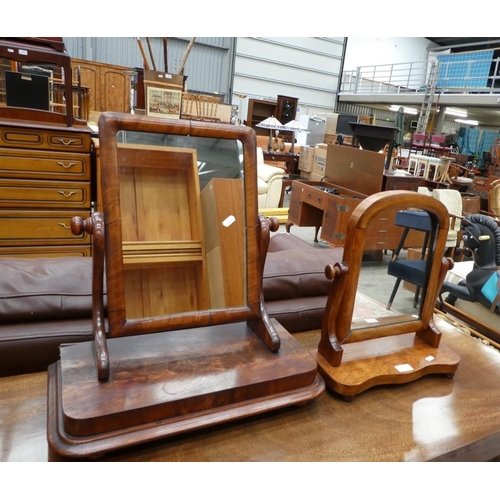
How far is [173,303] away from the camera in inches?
33.3

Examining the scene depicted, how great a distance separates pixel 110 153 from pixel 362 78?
12706mm

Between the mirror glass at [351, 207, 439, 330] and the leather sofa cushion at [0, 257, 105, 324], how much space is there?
653 millimetres

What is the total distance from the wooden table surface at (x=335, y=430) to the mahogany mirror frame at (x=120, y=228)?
21 centimetres

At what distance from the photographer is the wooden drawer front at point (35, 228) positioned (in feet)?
7.88

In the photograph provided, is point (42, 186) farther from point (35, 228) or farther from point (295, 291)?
point (295, 291)

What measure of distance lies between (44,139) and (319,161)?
497 cm

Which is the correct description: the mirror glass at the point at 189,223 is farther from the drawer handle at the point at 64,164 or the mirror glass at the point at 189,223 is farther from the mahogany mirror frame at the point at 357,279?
the drawer handle at the point at 64,164

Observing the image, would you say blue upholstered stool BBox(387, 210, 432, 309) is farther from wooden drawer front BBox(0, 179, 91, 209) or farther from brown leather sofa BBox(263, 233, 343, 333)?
wooden drawer front BBox(0, 179, 91, 209)

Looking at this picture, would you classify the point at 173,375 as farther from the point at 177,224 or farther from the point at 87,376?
the point at 177,224

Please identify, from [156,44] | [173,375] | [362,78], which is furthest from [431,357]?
[362,78]

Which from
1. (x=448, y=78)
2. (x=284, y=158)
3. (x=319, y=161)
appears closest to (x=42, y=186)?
(x=284, y=158)

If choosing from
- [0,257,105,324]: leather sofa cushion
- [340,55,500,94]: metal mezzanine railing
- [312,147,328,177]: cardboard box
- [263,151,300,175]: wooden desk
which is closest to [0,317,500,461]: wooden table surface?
[0,257,105,324]: leather sofa cushion

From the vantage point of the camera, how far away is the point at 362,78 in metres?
11.8

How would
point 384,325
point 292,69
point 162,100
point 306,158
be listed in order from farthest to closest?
point 292,69
point 306,158
point 162,100
point 384,325
